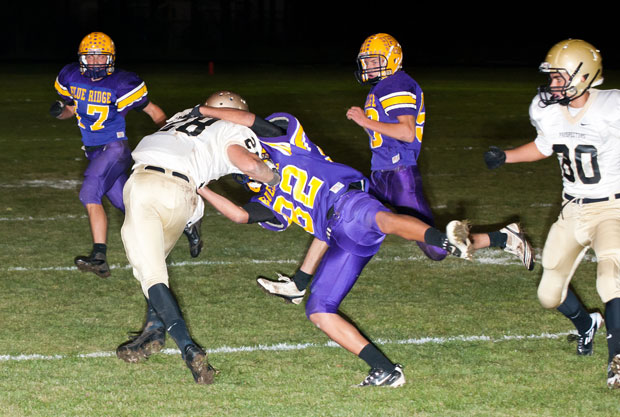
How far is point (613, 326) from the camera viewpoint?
3.80 m

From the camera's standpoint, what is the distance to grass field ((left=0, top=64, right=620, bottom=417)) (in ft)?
12.2

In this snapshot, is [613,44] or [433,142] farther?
[613,44]

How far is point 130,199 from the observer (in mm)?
4070

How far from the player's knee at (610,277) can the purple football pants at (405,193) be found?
1.43 meters

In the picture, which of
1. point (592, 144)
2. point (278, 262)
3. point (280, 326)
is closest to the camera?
point (592, 144)

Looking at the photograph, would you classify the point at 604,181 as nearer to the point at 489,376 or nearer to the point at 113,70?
the point at 489,376

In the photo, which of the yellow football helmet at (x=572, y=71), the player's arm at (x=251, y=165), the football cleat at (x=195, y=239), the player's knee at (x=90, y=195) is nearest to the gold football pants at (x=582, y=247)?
the yellow football helmet at (x=572, y=71)

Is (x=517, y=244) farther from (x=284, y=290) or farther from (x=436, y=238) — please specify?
(x=284, y=290)

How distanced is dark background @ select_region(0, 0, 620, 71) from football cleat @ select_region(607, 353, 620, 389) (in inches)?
951

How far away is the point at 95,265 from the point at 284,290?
1367mm

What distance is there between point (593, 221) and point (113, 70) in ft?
11.9

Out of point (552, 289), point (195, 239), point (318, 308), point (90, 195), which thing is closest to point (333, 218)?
point (318, 308)

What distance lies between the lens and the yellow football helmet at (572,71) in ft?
13.2

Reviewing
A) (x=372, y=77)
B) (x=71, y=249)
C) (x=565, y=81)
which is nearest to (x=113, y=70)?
(x=71, y=249)
